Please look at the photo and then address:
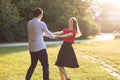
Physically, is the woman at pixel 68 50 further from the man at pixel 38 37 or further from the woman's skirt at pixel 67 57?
the man at pixel 38 37

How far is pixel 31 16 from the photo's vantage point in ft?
99.1

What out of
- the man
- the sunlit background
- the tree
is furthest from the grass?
the sunlit background

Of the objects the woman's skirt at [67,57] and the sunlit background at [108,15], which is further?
the sunlit background at [108,15]

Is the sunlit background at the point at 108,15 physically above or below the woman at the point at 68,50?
below

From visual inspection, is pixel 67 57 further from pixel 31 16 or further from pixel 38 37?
pixel 31 16

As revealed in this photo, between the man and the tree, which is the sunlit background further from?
the man

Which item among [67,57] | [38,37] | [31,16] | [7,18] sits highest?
[38,37]

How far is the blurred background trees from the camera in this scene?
2605 cm

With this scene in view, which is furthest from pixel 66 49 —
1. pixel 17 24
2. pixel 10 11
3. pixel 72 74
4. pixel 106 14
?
pixel 106 14

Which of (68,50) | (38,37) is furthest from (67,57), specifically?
(38,37)

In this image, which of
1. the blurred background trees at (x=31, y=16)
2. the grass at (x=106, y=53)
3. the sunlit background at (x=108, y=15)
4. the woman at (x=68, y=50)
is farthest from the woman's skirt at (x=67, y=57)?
the sunlit background at (x=108, y=15)

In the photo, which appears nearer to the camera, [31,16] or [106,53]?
[106,53]

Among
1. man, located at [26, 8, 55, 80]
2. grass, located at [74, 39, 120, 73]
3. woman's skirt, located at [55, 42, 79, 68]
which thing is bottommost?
grass, located at [74, 39, 120, 73]

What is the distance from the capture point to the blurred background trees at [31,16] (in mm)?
26047
